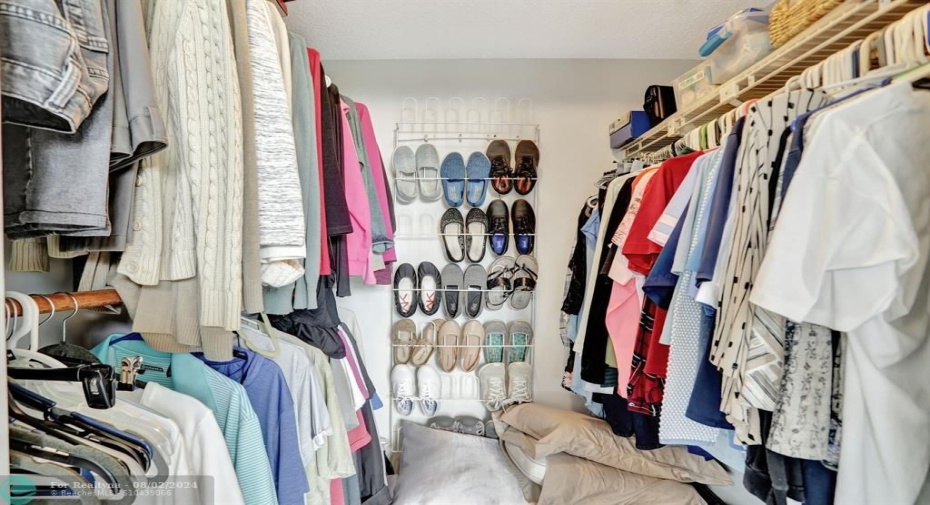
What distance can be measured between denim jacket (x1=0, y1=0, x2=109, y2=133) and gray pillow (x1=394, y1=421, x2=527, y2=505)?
171cm

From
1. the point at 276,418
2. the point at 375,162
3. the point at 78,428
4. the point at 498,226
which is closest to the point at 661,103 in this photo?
the point at 498,226

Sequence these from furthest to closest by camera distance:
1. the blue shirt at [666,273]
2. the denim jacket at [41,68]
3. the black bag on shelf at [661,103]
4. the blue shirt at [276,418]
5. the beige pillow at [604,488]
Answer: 1. the black bag on shelf at [661,103]
2. the beige pillow at [604,488]
3. the blue shirt at [666,273]
4. the blue shirt at [276,418]
5. the denim jacket at [41,68]

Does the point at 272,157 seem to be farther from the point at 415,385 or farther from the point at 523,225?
the point at 415,385

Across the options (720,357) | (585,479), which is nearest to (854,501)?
(720,357)

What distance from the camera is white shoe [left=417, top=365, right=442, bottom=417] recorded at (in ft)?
7.11

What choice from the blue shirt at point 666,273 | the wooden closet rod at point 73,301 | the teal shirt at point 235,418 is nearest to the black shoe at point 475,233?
the blue shirt at point 666,273

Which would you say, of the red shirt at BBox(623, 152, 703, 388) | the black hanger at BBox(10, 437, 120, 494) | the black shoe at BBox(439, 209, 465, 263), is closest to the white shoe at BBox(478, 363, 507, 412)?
the black shoe at BBox(439, 209, 465, 263)

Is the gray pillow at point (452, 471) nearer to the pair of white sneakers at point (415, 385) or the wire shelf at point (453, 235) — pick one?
the pair of white sneakers at point (415, 385)

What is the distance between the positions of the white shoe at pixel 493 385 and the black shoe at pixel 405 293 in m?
0.47

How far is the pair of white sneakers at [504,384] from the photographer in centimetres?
216

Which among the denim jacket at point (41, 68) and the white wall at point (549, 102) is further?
the white wall at point (549, 102)

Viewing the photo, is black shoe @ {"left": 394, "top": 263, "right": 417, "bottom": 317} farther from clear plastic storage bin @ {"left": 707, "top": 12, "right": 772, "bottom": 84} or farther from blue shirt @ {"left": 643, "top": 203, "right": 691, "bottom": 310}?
clear plastic storage bin @ {"left": 707, "top": 12, "right": 772, "bottom": 84}

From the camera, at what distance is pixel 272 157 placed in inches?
35.0

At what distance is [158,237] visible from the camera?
807mm
